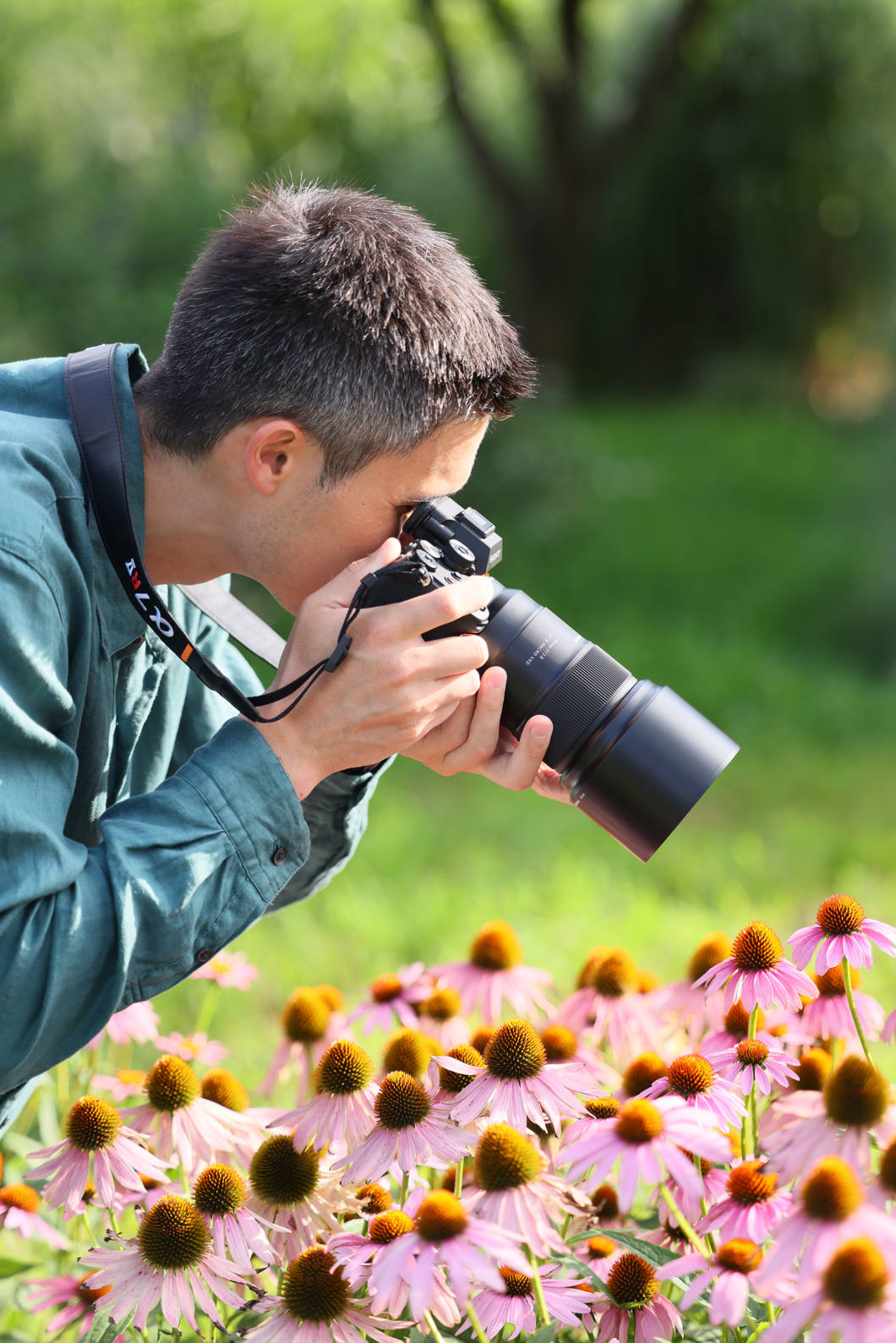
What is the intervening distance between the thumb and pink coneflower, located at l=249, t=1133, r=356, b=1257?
53 cm

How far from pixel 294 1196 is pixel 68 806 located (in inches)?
17.0

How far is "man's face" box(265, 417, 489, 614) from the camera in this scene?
145cm

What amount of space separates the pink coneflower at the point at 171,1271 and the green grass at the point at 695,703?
133cm

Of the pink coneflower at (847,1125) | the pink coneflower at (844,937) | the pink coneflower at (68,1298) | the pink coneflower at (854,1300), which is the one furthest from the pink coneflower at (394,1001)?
the pink coneflower at (854,1300)

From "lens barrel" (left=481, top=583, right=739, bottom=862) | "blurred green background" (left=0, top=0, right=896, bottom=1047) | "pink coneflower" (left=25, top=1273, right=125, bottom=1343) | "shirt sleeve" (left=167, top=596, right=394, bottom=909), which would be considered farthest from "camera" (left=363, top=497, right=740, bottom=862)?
"blurred green background" (left=0, top=0, right=896, bottom=1047)

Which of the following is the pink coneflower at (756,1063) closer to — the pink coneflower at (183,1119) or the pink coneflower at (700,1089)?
the pink coneflower at (700,1089)

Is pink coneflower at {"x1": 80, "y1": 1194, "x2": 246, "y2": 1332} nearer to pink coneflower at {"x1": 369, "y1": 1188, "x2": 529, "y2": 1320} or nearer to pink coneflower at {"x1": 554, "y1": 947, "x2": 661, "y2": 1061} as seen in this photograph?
pink coneflower at {"x1": 369, "y1": 1188, "x2": 529, "y2": 1320}

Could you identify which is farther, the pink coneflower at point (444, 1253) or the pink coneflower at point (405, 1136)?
the pink coneflower at point (405, 1136)

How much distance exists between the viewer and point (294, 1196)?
115 cm

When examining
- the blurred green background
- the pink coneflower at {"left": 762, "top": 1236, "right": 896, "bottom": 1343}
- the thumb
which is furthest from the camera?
the blurred green background

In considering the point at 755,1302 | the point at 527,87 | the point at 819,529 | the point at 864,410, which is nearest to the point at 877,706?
the point at 819,529

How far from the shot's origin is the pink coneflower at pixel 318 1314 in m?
0.99

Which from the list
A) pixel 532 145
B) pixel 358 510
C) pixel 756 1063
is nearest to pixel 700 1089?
pixel 756 1063

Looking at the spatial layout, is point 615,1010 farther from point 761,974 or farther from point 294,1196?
point 294,1196
